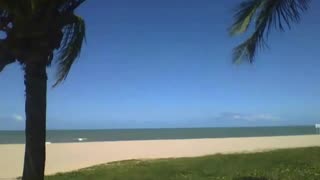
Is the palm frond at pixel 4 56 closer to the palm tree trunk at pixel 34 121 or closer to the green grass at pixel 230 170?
the palm tree trunk at pixel 34 121

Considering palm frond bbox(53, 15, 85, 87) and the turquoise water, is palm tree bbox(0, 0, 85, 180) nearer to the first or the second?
palm frond bbox(53, 15, 85, 87)

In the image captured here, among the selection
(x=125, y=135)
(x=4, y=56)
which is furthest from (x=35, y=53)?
(x=125, y=135)

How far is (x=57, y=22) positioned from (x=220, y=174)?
7625 mm

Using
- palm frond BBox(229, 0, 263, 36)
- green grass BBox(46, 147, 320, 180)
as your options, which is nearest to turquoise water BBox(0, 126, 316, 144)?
green grass BBox(46, 147, 320, 180)

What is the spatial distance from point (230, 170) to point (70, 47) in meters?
7.25

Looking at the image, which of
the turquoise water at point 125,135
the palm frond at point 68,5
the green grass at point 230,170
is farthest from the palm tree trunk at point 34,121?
the turquoise water at point 125,135

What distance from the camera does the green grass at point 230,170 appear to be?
1394 centimetres

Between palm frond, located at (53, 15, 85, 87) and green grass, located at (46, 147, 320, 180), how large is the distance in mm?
5231

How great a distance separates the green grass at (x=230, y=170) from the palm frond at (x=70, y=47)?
5.23 m

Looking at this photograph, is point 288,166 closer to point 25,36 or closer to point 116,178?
point 116,178

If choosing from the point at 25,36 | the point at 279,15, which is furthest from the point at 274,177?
the point at 25,36

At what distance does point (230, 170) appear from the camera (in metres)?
15.3

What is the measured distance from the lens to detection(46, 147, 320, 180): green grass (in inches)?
549

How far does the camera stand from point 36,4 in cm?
812
